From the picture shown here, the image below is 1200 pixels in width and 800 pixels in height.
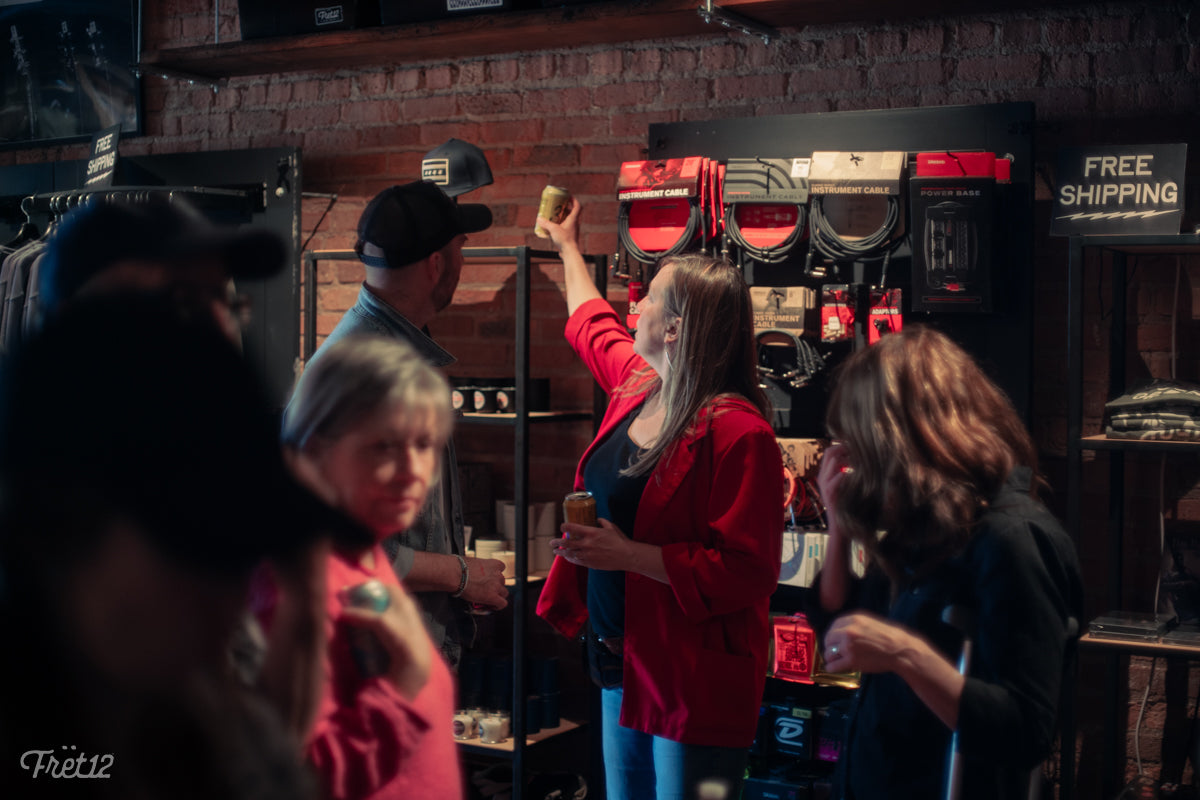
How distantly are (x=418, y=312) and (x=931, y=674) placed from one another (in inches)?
24.7

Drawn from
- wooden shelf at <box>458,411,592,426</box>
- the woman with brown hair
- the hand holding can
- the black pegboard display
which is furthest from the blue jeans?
the hand holding can

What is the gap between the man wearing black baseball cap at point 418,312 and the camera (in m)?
0.62

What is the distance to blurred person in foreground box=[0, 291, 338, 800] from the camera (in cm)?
38

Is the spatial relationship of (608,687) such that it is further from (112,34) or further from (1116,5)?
(112,34)

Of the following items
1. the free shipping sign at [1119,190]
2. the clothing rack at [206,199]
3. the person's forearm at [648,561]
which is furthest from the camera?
the clothing rack at [206,199]

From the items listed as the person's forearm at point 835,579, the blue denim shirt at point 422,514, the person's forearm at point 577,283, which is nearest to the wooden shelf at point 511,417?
the person's forearm at point 577,283

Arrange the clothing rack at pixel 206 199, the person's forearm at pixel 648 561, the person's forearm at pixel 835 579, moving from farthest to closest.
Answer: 1. the clothing rack at pixel 206 199
2. the person's forearm at pixel 648 561
3. the person's forearm at pixel 835 579

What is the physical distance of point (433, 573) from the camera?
749mm

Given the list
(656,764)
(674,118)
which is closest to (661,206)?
(674,118)

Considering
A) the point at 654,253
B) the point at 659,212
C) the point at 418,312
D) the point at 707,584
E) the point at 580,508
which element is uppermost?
the point at 659,212

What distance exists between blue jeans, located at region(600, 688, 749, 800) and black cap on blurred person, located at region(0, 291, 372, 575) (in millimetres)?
1801

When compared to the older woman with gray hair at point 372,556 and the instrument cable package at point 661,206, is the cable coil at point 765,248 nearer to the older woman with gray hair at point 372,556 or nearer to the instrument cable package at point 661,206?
the instrument cable package at point 661,206

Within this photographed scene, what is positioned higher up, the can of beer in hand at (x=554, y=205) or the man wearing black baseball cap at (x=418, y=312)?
the can of beer in hand at (x=554, y=205)

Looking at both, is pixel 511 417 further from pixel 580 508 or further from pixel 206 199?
pixel 580 508
